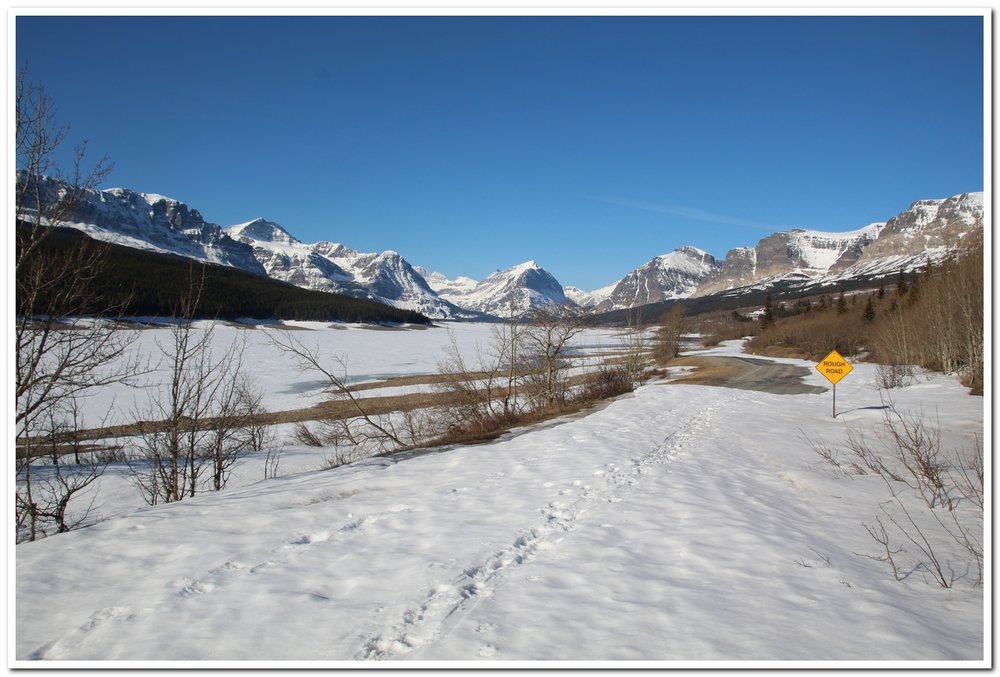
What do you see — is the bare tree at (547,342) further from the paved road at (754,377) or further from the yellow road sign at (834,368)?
the paved road at (754,377)

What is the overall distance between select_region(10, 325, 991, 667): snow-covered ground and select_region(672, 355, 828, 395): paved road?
21691mm

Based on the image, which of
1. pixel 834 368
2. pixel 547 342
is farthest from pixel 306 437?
pixel 834 368

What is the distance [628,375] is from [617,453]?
67.0 feet

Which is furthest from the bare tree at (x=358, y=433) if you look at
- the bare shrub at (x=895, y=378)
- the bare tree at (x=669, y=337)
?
the bare tree at (x=669, y=337)

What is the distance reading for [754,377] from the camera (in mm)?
35312

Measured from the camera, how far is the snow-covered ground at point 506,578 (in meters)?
3.62

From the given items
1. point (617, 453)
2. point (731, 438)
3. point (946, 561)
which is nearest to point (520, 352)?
point (731, 438)

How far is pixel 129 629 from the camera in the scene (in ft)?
12.6

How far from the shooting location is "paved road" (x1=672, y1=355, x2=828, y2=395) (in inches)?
1141

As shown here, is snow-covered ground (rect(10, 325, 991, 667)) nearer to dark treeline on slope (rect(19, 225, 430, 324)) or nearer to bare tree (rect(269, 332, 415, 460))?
bare tree (rect(269, 332, 415, 460))

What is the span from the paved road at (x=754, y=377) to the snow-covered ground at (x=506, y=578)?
21691 mm

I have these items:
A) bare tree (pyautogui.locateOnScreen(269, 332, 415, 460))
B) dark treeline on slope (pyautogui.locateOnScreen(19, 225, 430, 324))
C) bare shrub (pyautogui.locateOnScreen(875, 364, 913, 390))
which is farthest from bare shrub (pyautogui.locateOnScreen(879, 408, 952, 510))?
dark treeline on slope (pyautogui.locateOnScreen(19, 225, 430, 324))

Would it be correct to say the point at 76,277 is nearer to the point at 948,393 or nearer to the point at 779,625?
the point at 779,625

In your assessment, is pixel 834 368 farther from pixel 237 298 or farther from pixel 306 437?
pixel 237 298
